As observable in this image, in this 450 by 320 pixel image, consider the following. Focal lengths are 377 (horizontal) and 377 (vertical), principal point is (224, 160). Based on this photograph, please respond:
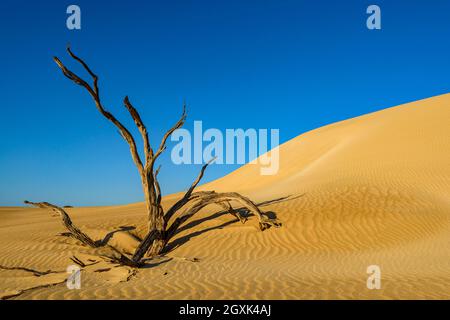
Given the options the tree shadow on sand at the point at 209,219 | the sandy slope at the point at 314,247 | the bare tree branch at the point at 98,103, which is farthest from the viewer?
the tree shadow on sand at the point at 209,219

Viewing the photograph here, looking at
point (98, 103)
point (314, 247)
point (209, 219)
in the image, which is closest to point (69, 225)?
point (98, 103)

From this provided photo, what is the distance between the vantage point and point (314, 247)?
1121 cm

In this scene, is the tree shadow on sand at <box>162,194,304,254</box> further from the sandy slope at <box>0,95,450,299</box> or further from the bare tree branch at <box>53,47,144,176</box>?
the bare tree branch at <box>53,47,144,176</box>

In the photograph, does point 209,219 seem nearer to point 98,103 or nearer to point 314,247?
point 314,247

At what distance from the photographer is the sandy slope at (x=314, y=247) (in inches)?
262

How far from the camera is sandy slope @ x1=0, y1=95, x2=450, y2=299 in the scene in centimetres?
666

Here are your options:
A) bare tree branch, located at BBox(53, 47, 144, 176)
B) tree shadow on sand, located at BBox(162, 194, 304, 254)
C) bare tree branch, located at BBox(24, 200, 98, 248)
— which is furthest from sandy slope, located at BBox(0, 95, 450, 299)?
bare tree branch, located at BBox(53, 47, 144, 176)

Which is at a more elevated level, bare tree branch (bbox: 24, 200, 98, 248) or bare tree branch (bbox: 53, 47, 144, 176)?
bare tree branch (bbox: 53, 47, 144, 176)

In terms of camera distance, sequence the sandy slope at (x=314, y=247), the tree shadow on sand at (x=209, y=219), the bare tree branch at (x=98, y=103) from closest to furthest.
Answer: the sandy slope at (x=314, y=247), the bare tree branch at (x=98, y=103), the tree shadow on sand at (x=209, y=219)

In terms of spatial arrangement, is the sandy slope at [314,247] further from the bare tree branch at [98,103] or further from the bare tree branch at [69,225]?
the bare tree branch at [98,103]

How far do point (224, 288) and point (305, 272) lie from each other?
2404 mm

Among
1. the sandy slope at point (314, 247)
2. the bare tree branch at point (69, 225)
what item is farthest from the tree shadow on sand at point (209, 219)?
the bare tree branch at point (69, 225)
